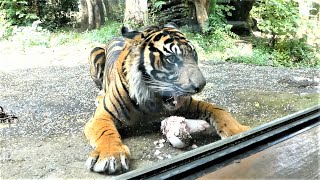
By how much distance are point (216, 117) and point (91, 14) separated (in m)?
0.56

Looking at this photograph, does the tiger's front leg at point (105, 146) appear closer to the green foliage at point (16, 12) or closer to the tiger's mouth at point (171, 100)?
the tiger's mouth at point (171, 100)

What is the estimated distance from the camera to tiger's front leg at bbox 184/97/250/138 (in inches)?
46.9

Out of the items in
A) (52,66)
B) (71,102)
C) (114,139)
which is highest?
(52,66)

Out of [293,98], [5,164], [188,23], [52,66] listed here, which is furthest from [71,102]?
[293,98]

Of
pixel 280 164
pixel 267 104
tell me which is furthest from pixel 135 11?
pixel 267 104

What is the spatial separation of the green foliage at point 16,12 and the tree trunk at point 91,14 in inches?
4.0

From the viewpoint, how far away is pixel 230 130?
120cm

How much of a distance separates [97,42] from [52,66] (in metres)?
0.12

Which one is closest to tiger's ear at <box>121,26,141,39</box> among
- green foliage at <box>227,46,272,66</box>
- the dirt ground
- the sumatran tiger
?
the sumatran tiger

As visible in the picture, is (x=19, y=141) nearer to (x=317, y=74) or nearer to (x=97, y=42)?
(x=97, y=42)

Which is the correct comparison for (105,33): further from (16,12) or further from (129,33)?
(16,12)

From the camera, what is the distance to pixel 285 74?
1.44m

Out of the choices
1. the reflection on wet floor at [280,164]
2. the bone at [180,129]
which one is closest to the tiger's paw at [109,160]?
the bone at [180,129]

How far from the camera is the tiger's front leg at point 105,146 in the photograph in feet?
3.18
